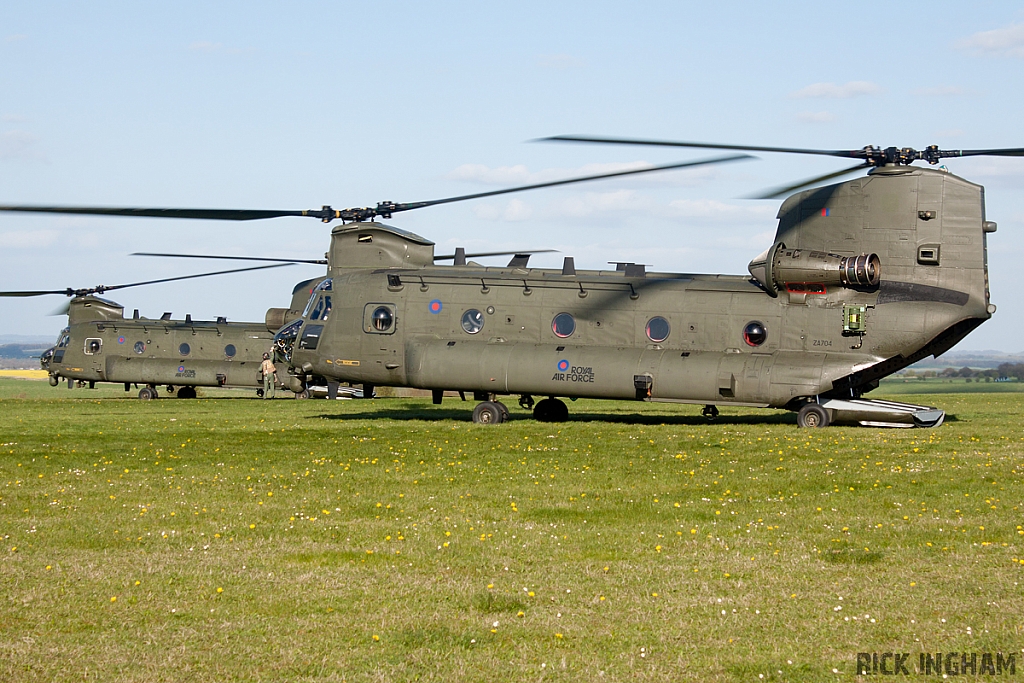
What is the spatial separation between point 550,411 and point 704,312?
5142 millimetres

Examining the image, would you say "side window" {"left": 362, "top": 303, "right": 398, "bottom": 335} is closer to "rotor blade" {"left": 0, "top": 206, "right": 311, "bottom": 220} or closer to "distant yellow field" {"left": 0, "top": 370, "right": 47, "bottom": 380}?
"rotor blade" {"left": 0, "top": 206, "right": 311, "bottom": 220}

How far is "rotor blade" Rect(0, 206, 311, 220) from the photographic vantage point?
19.9 metres

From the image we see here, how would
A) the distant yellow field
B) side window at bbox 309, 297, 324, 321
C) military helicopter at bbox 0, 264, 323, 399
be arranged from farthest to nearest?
the distant yellow field < military helicopter at bbox 0, 264, 323, 399 < side window at bbox 309, 297, 324, 321

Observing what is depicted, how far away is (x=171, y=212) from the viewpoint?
22594mm

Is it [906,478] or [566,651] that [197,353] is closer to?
[906,478]

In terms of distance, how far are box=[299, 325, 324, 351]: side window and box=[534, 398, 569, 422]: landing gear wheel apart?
6024mm

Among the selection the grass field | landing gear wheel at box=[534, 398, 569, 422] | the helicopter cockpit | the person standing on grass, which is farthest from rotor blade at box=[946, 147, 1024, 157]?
the helicopter cockpit

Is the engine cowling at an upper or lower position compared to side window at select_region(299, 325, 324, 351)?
upper

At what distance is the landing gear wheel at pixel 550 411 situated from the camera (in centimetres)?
2744

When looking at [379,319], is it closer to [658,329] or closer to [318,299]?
[318,299]

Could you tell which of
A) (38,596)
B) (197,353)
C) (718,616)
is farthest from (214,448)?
(197,353)

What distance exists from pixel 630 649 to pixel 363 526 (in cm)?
517

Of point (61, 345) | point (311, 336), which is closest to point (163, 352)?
point (61, 345)

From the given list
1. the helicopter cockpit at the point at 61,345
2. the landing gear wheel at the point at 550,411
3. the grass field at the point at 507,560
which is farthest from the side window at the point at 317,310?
the helicopter cockpit at the point at 61,345
